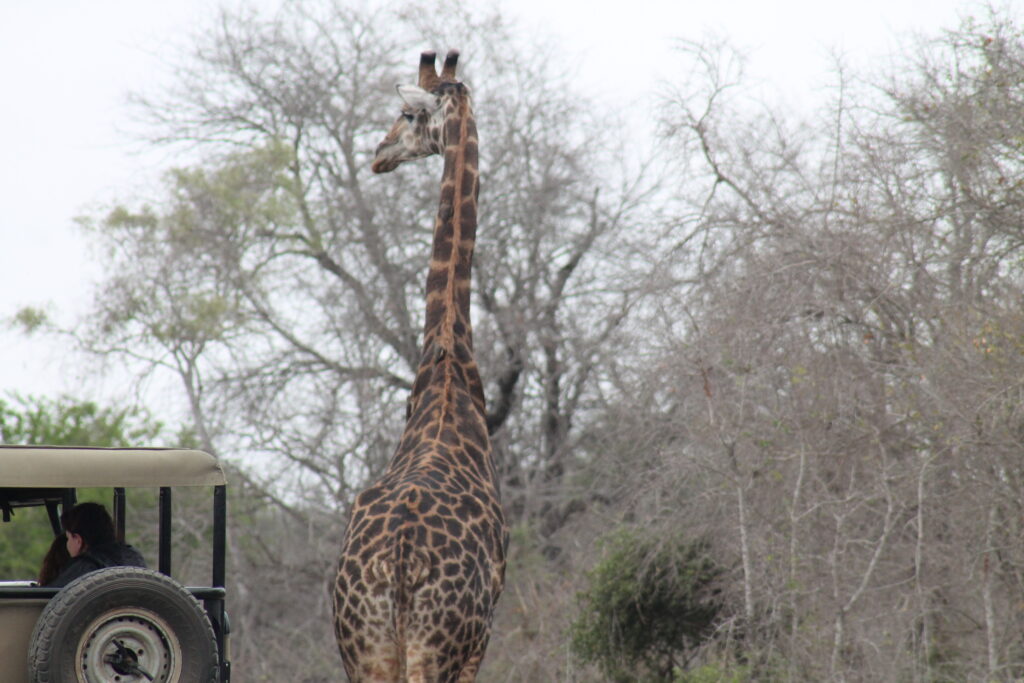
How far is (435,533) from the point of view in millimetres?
5633

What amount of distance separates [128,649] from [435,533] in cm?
160

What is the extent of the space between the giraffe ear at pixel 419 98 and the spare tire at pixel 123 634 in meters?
3.03

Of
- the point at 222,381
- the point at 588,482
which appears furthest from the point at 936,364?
the point at 222,381

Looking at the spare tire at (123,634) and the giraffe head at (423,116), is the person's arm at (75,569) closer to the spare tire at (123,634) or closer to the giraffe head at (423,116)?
the spare tire at (123,634)

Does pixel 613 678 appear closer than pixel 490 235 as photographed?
Yes

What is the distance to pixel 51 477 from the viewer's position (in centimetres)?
626

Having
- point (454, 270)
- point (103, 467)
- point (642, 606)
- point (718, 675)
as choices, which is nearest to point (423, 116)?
point (454, 270)

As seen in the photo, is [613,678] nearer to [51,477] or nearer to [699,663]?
[699,663]

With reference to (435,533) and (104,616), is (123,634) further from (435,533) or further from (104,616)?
(435,533)

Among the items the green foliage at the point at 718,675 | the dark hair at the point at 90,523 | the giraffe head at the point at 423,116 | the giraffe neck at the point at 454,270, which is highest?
the giraffe head at the point at 423,116

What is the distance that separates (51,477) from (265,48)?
51.0ft

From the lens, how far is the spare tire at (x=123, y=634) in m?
5.88

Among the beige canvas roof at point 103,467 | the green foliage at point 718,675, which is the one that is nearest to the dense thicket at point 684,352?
the green foliage at point 718,675

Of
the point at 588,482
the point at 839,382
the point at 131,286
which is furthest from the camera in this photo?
the point at 131,286
